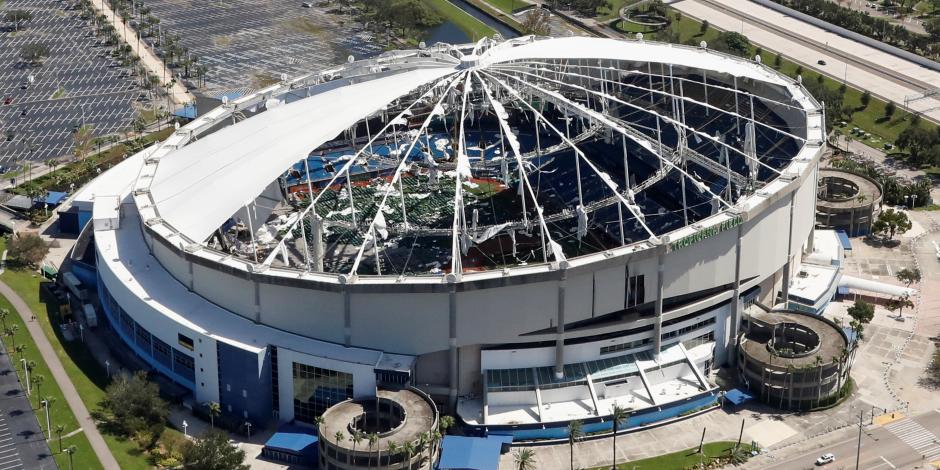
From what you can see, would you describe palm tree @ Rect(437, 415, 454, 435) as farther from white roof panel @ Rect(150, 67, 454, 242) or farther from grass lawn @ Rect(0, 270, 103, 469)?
grass lawn @ Rect(0, 270, 103, 469)

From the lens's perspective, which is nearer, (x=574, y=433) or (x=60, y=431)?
(x=574, y=433)

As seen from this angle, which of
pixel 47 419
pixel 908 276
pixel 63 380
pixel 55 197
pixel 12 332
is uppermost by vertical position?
pixel 55 197

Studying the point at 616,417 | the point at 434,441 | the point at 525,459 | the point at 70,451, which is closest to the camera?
the point at 525,459

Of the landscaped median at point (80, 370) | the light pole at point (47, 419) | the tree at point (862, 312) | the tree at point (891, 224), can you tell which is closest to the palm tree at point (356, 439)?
the landscaped median at point (80, 370)

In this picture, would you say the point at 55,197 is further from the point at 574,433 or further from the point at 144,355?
the point at 574,433

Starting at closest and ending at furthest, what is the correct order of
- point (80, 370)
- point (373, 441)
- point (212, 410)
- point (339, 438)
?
point (373, 441) → point (339, 438) → point (212, 410) → point (80, 370)

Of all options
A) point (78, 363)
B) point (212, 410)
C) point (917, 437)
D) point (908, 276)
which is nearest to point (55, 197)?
point (78, 363)

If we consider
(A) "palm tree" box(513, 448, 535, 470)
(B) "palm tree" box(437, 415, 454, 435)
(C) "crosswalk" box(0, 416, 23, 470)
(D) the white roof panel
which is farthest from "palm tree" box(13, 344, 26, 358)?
(A) "palm tree" box(513, 448, 535, 470)
